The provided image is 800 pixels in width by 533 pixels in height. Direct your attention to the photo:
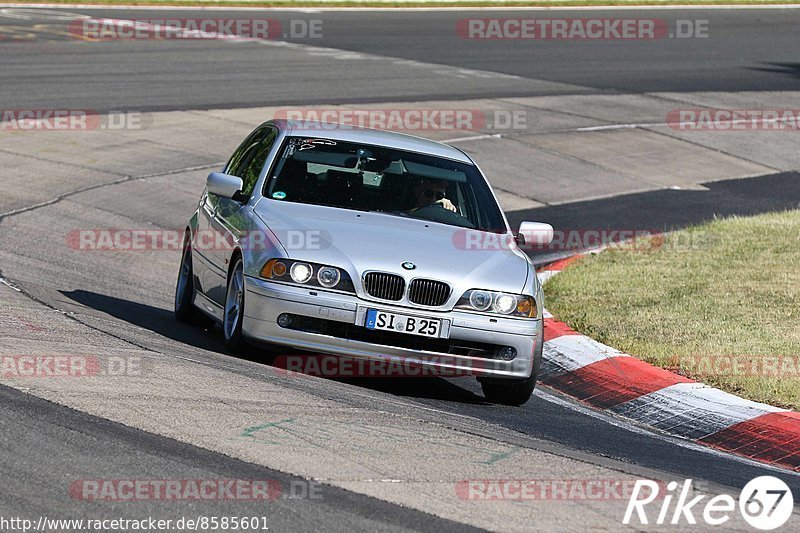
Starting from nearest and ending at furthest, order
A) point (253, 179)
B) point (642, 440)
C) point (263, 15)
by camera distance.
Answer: point (642, 440), point (253, 179), point (263, 15)

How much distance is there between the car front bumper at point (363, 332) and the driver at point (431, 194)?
1393 mm

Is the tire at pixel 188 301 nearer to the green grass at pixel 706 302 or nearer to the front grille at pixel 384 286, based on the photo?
the front grille at pixel 384 286

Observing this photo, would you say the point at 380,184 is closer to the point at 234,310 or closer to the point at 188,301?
the point at 234,310

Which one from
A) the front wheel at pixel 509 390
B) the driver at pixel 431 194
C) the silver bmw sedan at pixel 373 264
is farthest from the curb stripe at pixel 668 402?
the driver at pixel 431 194

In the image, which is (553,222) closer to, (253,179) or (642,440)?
(253,179)

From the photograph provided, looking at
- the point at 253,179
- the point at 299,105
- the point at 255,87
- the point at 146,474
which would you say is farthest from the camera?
the point at 255,87

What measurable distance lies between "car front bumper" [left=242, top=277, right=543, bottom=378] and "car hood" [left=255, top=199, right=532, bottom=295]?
0.61 ft

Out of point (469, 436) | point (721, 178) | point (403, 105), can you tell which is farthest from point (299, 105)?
Result: point (469, 436)

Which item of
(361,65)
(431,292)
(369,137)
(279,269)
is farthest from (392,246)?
(361,65)

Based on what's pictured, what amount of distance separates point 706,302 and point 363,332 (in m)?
4.15

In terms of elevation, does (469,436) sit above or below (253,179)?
below

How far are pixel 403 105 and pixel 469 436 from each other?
15.4 meters

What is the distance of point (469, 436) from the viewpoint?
6.94 m

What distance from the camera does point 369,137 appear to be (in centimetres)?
988
